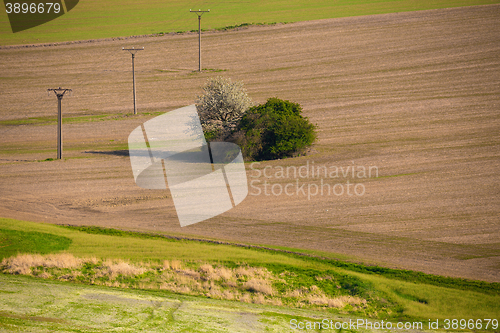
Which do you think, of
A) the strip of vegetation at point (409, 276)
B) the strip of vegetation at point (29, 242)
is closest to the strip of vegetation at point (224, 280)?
the strip of vegetation at point (29, 242)

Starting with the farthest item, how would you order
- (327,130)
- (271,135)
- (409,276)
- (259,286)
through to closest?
(327,130)
(271,135)
(409,276)
(259,286)

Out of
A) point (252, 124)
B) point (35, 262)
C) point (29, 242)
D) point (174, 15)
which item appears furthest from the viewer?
point (174, 15)

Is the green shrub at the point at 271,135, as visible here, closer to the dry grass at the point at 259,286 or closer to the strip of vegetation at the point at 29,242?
the strip of vegetation at the point at 29,242

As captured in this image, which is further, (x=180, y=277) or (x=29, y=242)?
(x=29, y=242)

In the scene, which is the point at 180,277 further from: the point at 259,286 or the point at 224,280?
the point at 259,286

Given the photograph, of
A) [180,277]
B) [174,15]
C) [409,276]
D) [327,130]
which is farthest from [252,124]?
[174,15]

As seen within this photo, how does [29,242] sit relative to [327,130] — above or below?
below
